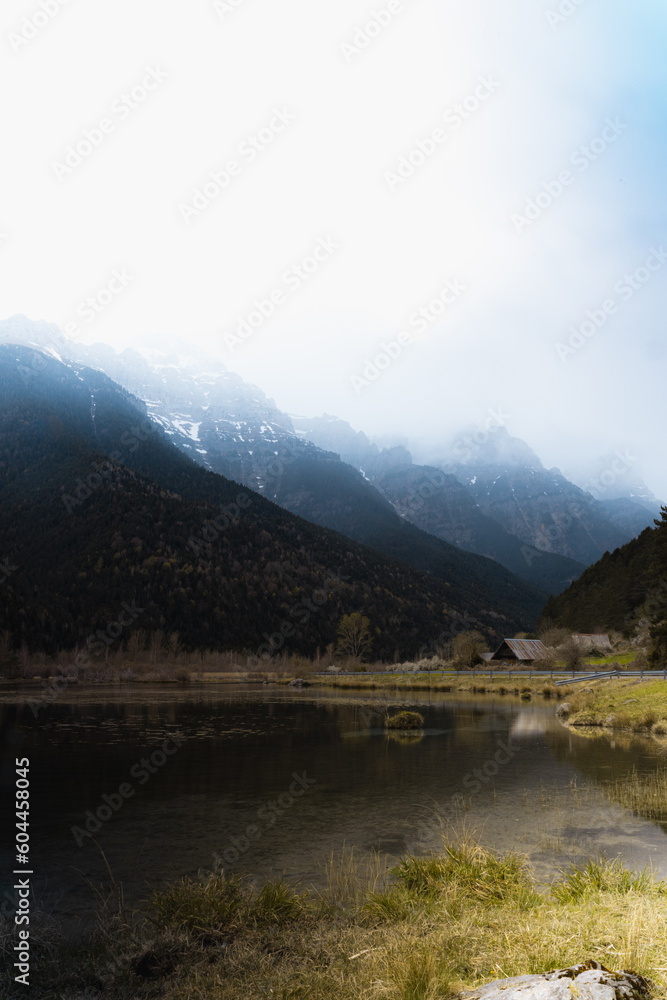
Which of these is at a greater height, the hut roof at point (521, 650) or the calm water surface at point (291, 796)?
the calm water surface at point (291, 796)

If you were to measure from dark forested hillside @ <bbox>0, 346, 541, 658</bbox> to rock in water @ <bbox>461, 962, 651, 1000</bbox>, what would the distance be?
115242 millimetres

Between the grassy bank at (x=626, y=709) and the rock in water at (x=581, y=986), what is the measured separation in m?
29.6

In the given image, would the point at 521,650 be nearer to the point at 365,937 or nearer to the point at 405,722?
the point at 405,722

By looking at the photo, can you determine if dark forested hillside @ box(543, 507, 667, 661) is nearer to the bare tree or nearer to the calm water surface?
the bare tree

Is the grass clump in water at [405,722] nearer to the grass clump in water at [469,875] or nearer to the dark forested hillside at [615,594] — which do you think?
the grass clump in water at [469,875]

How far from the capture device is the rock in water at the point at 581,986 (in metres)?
4.04

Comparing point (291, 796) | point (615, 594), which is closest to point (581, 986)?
point (291, 796)

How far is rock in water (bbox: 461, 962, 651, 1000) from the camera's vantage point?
13.2ft

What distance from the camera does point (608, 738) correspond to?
28.7 metres

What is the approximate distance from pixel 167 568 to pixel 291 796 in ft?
382

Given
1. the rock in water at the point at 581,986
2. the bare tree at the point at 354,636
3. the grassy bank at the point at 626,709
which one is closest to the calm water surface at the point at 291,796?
the grassy bank at the point at 626,709

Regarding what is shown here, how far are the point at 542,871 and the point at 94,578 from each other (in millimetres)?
122348

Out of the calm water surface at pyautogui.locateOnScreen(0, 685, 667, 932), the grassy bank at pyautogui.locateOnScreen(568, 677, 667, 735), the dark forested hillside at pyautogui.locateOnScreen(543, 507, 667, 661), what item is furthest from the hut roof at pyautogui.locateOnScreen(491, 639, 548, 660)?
the calm water surface at pyautogui.locateOnScreen(0, 685, 667, 932)

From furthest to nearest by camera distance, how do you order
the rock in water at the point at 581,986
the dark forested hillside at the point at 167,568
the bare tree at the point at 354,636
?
the bare tree at the point at 354,636 < the dark forested hillside at the point at 167,568 < the rock in water at the point at 581,986
